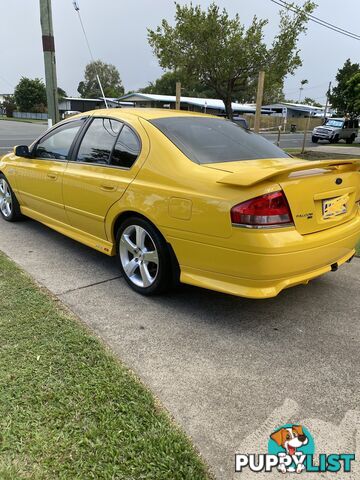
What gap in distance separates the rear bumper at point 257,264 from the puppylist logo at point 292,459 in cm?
97

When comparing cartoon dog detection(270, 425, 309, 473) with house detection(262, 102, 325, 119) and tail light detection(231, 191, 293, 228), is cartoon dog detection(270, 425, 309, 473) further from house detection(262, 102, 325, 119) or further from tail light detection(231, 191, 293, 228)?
house detection(262, 102, 325, 119)

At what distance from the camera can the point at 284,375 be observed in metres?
2.60

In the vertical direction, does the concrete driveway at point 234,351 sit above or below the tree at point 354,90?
below

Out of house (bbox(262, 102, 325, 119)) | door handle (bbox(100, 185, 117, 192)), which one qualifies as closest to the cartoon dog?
door handle (bbox(100, 185, 117, 192))

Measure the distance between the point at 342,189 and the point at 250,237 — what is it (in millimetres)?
994

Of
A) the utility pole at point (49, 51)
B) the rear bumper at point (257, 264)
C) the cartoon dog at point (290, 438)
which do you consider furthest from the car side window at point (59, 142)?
the utility pole at point (49, 51)

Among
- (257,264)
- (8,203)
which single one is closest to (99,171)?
(257,264)

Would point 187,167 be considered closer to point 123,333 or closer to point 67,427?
point 123,333

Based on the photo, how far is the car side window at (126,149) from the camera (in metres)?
3.55

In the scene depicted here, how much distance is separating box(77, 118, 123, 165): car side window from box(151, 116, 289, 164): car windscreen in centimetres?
49

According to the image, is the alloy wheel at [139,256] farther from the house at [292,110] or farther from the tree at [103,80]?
the tree at [103,80]

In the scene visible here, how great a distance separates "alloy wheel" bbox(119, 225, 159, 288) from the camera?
3471mm

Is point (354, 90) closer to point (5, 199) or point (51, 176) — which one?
point (5, 199)

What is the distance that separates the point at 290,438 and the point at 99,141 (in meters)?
3.02
